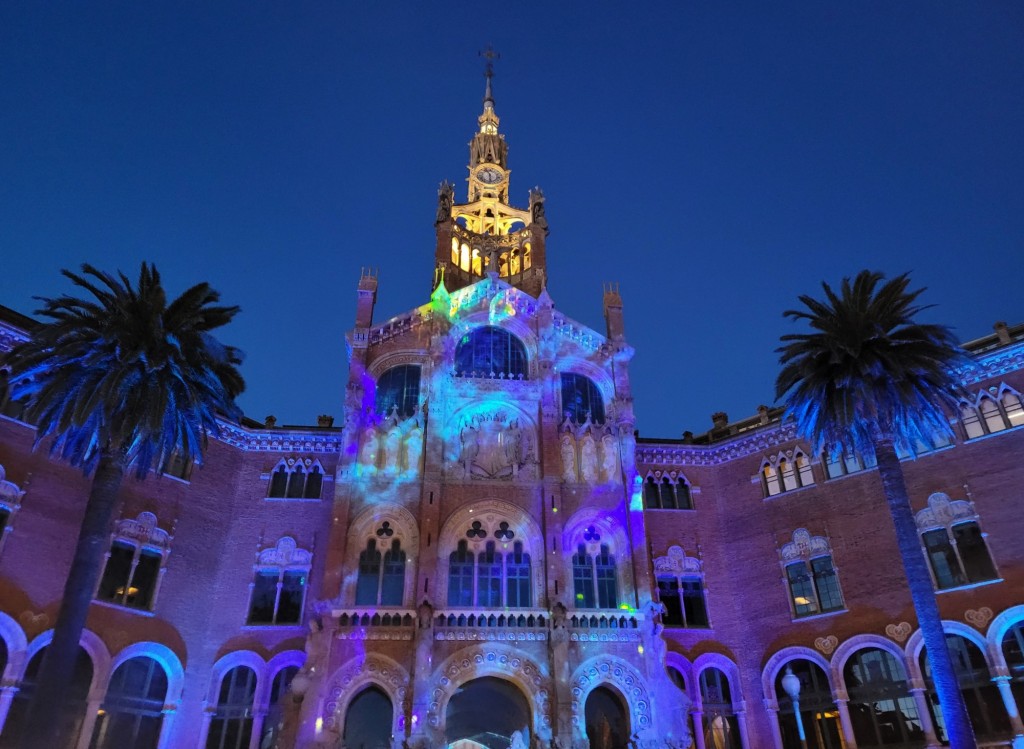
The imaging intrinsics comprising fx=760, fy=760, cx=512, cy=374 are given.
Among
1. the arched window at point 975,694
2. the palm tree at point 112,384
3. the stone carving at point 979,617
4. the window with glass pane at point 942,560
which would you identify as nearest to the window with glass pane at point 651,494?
the window with glass pane at point 942,560

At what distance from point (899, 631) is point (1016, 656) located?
13.1ft

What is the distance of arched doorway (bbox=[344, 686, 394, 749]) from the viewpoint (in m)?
30.0

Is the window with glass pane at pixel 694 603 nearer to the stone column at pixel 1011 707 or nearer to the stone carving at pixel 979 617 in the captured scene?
the stone carving at pixel 979 617

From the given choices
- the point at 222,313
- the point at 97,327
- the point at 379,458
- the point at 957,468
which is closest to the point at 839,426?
the point at 957,468

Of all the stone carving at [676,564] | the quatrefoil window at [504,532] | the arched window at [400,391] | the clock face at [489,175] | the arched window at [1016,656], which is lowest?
the arched window at [1016,656]

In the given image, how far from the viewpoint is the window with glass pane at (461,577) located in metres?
32.7

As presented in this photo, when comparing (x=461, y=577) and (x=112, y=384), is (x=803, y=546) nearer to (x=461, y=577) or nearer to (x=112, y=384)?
(x=461, y=577)

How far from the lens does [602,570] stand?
3422 cm

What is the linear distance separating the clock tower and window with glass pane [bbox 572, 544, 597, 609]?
15368 millimetres

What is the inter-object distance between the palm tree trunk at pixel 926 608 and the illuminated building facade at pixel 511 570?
18.1ft

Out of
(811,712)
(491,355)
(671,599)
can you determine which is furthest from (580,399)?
(811,712)

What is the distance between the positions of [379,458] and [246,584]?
27.5 feet

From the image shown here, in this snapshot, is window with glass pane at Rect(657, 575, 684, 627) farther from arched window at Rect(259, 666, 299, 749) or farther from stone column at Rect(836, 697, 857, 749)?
arched window at Rect(259, 666, 299, 749)

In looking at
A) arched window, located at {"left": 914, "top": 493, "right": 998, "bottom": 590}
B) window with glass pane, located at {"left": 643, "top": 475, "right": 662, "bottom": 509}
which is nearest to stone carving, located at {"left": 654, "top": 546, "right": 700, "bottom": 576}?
window with glass pane, located at {"left": 643, "top": 475, "right": 662, "bottom": 509}
